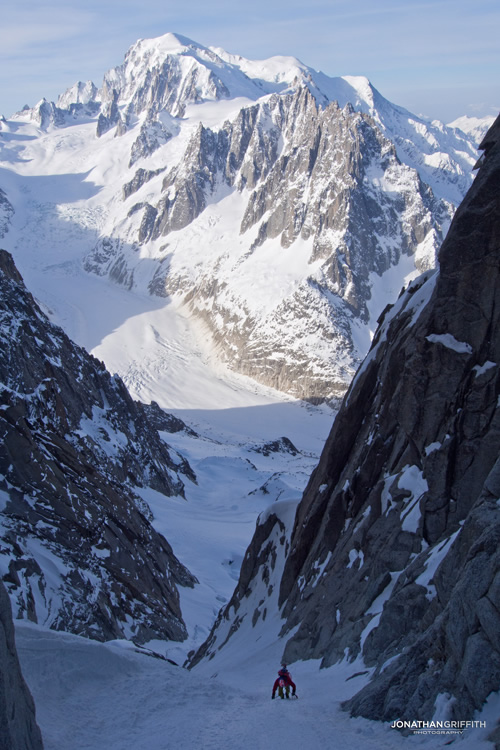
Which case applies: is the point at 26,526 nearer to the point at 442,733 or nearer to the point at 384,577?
the point at 384,577

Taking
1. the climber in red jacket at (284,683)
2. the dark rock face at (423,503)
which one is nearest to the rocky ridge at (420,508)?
the dark rock face at (423,503)

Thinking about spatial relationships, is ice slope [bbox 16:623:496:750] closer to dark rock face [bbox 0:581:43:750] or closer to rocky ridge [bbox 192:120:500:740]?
rocky ridge [bbox 192:120:500:740]

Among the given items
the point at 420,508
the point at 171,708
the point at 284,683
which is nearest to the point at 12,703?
the point at 171,708

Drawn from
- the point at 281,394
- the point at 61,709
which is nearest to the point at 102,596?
the point at 61,709

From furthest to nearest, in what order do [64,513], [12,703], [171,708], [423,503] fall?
[64,513], [423,503], [171,708], [12,703]

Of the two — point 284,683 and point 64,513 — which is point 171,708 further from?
point 64,513

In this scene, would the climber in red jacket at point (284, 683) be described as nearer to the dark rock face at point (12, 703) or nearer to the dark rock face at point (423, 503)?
the dark rock face at point (423, 503)
